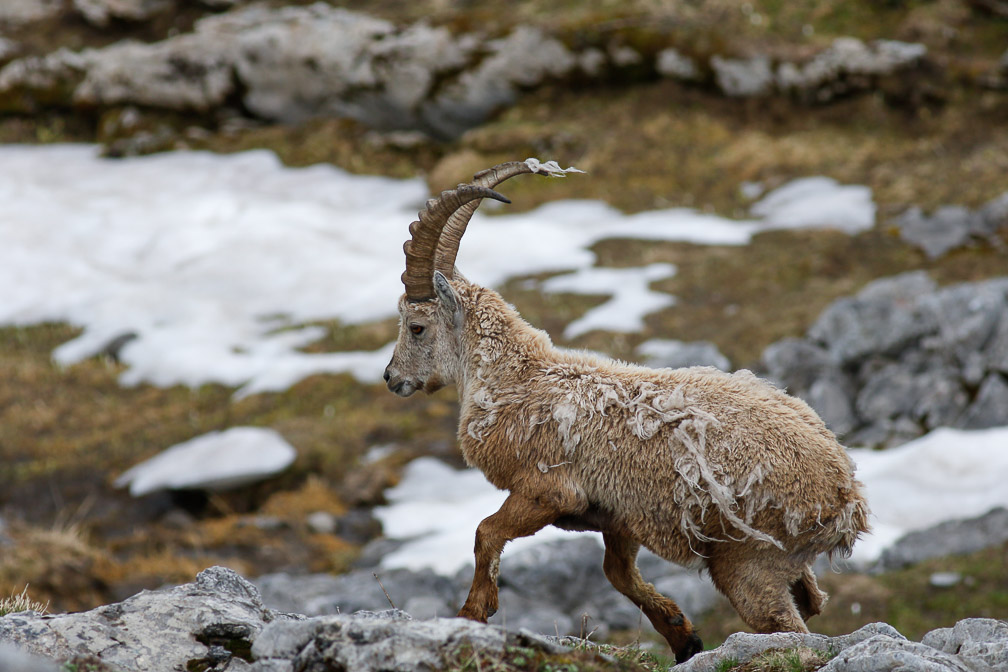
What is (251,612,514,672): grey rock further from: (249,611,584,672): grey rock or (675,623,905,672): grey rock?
(675,623,905,672): grey rock

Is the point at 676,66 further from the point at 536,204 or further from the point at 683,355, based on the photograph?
the point at 683,355

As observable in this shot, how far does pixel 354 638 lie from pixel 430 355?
3852 mm

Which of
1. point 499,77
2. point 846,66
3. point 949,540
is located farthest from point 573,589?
point 499,77

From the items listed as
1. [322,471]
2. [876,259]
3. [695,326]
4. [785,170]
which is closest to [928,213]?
[876,259]

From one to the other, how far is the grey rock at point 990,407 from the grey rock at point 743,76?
19.9 meters

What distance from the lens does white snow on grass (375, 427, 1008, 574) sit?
17.0 m

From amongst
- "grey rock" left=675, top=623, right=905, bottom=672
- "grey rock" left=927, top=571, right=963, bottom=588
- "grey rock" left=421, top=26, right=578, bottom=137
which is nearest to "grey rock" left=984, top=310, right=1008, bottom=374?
"grey rock" left=927, top=571, right=963, bottom=588

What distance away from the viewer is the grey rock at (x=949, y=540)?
1578cm

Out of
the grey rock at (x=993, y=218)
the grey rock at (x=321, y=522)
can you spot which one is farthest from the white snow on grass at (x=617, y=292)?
the grey rock at (x=993, y=218)

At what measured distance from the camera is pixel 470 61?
40844 mm

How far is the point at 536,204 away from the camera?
36.1 metres

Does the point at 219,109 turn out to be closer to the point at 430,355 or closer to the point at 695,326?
the point at 695,326

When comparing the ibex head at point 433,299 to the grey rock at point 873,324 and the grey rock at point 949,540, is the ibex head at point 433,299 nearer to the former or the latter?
the grey rock at point 949,540

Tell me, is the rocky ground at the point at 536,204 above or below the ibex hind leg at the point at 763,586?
below
